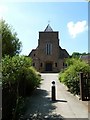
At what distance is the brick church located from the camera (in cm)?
5884

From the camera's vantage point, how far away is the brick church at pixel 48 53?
58.8m

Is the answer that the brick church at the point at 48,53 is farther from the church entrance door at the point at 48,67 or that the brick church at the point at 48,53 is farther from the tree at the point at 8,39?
the tree at the point at 8,39

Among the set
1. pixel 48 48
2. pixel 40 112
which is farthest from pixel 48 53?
pixel 40 112

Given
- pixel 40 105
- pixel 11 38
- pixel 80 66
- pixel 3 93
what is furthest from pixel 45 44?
pixel 3 93

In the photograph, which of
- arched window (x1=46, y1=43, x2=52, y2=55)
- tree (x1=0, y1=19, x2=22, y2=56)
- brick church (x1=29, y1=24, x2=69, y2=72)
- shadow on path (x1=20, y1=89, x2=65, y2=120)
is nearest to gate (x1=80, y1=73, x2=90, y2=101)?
shadow on path (x1=20, y1=89, x2=65, y2=120)

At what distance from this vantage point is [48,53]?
59500mm

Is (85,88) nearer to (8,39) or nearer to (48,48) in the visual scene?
(8,39)

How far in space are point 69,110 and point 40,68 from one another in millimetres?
47406

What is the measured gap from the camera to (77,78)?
612 inches

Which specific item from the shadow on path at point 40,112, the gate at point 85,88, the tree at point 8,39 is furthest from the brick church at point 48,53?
the shadow on path at point 40,112

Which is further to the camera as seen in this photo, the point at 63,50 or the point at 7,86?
the point at 63,50

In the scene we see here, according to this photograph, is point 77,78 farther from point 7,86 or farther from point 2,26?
point 2,26

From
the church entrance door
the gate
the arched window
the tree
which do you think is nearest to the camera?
the gate

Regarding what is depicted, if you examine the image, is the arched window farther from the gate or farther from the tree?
the gate
